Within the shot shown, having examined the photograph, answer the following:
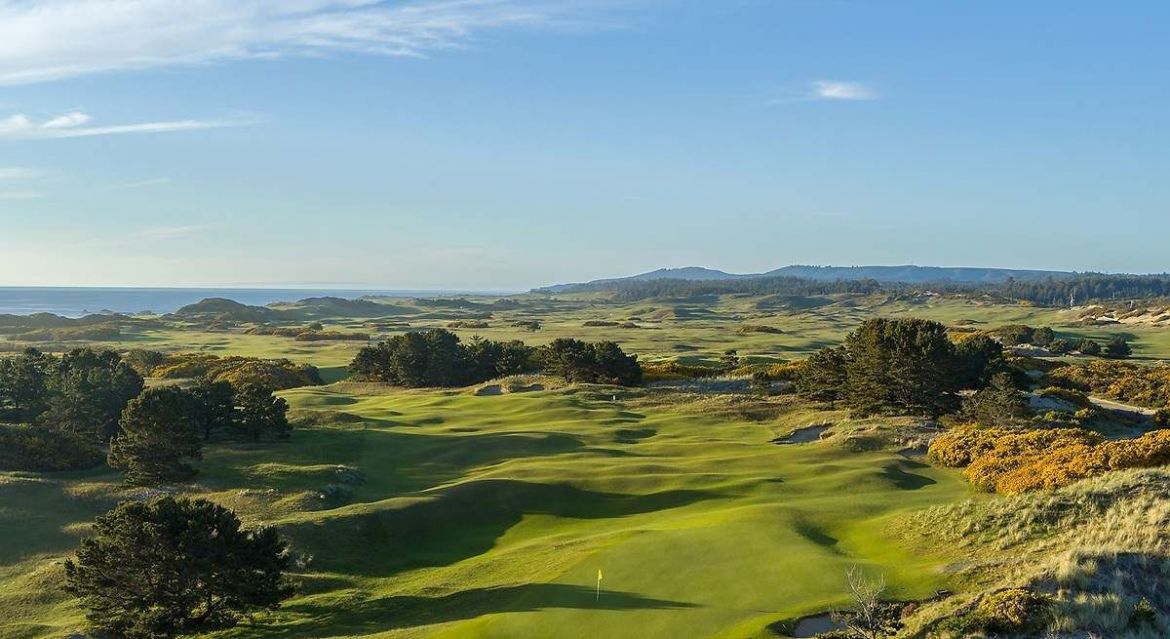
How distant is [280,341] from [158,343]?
1711 cm

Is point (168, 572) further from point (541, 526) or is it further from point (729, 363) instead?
point (729, 363)

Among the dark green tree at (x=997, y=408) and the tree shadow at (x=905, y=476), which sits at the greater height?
the dark green tree at (x=997, y=408)

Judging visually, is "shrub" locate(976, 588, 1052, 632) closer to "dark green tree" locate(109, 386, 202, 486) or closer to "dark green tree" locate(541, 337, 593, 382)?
"dark green tree" locate(109, 386, 202, 486)

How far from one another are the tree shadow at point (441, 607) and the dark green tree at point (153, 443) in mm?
14872

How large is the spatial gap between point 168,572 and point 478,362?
198 ft

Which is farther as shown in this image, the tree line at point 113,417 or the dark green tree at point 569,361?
the dark green tree at point 569,361

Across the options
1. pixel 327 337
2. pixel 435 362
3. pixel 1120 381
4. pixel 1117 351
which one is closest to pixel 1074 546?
pixel 1120 381

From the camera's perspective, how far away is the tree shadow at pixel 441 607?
1747 centimetres

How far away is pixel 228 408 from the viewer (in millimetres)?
42500

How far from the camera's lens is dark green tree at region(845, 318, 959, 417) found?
5078 centimetres

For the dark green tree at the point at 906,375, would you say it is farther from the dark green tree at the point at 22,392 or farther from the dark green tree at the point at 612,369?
the dark green tree at the point at 22,392

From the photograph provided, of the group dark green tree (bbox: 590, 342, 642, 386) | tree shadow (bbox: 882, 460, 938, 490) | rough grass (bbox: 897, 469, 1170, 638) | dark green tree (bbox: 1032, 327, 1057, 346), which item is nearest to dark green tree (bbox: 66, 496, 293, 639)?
rough grass (bbox: 897, 469, 1170, 638)

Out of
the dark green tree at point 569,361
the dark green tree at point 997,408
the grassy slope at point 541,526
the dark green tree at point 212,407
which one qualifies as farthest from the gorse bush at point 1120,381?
the dark green tree at point 212,407

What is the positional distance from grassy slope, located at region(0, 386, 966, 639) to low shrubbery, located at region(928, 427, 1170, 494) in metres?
1.81
